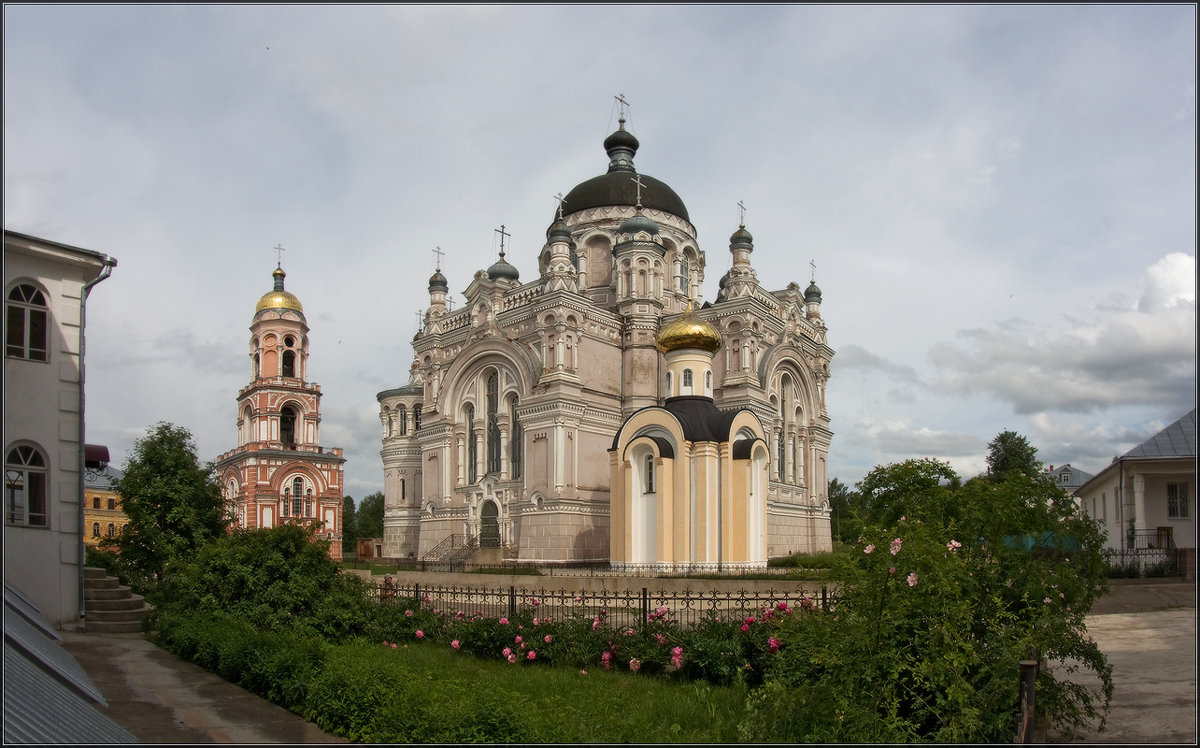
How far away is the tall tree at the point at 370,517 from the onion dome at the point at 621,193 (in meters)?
40.1

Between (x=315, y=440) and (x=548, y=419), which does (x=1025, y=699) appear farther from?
(x=315, y=440)

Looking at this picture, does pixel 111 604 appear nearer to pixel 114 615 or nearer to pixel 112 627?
pixel 114 615

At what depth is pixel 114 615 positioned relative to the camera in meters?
14.3

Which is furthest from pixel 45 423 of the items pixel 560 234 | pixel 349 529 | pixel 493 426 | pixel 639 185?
pixel 349 529

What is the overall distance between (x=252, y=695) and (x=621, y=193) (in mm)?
27778

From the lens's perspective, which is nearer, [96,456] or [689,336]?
[96,456]

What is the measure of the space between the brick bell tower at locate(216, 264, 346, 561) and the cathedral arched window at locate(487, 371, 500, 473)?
16.4m

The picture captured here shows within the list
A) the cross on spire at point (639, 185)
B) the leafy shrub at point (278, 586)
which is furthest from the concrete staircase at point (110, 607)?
the cross on spire at point (639, 185)

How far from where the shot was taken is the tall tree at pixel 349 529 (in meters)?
62.0

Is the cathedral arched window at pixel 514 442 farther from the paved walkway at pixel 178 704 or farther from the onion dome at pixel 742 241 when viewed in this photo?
the paved walkway at pixel 178 704

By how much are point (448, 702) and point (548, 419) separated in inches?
815

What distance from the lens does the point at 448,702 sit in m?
7.55

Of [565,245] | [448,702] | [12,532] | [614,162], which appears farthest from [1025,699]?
[614,162]

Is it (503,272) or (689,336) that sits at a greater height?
(503,272)
